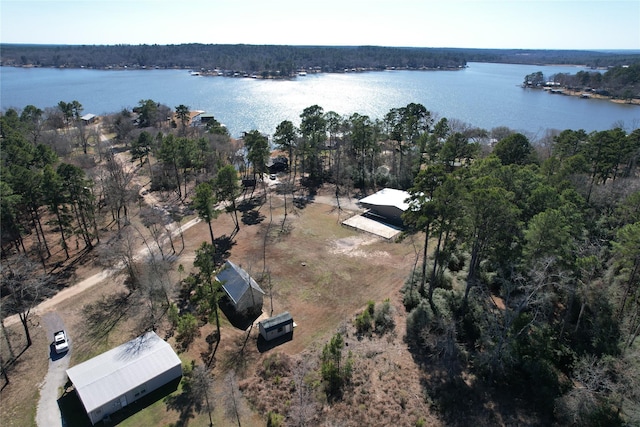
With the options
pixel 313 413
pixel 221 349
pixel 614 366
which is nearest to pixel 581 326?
pixel 614 366

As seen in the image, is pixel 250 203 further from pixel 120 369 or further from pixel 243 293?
pixel 120 369

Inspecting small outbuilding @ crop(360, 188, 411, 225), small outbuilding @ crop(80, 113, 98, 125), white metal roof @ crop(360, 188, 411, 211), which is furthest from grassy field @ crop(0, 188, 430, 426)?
small outbuilding @ crop(80, 113, 98, 125)

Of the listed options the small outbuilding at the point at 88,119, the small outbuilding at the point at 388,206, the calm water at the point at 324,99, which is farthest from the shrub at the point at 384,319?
the small outbuilding at the point at 88,119

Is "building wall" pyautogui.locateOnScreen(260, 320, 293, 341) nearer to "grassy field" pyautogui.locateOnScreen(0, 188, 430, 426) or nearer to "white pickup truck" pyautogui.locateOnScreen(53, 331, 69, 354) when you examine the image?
"grassy field" pyautogui.locateOnScreen(0, 188, 430, 426)

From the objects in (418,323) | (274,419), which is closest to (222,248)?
(418,323)

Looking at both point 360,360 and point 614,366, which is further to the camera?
point 360,360

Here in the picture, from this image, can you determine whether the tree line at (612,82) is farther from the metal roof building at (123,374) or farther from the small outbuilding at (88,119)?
the small outbuilding at (88,119)

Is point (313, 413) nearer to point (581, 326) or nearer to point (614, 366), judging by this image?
point (614, 366)
